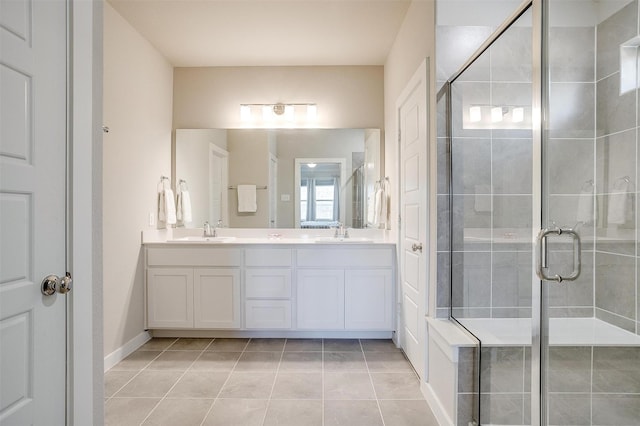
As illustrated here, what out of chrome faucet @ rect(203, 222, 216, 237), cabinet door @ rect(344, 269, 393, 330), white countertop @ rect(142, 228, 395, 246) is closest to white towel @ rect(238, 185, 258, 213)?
white countertop @ rect(142, 228, 395, 246)

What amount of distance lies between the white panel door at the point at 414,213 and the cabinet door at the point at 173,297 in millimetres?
1841

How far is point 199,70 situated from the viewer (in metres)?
3.45

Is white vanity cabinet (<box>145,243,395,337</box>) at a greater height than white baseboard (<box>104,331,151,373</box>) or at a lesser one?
greater

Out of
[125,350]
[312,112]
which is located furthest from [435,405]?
[312,112]

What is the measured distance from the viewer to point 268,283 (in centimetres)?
296

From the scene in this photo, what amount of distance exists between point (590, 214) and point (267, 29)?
2.54 metres

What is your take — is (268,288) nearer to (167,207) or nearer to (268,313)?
(268,313)
